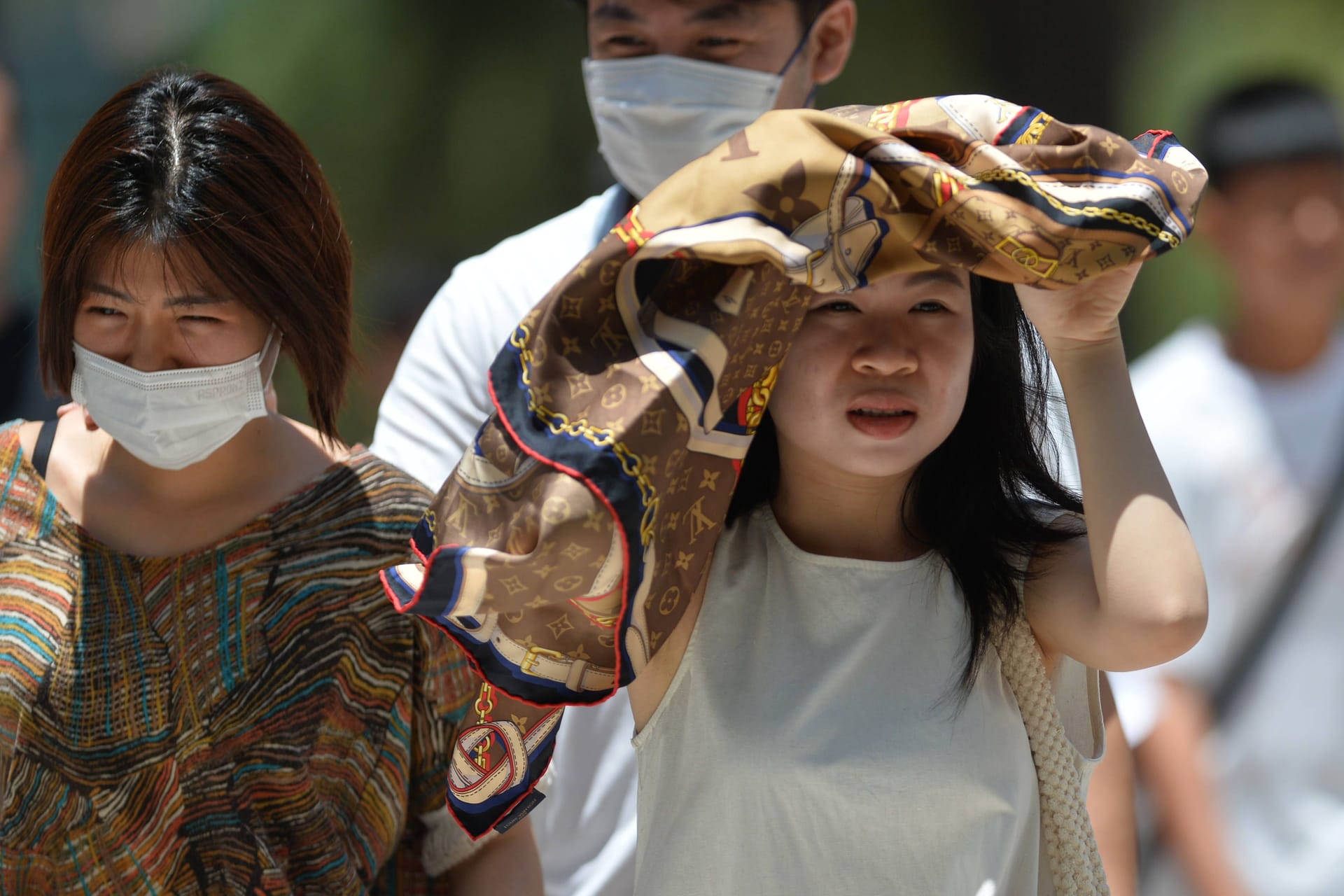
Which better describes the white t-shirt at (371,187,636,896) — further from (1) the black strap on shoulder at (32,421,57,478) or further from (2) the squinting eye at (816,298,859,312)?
(2) the squinting eye at (816,298,859,312)

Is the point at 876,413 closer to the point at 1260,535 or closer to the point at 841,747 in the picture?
the point at 841,747

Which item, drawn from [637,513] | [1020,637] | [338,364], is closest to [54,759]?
[338,364]

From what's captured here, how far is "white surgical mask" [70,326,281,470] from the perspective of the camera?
6.81 ft

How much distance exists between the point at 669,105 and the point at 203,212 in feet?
3.06

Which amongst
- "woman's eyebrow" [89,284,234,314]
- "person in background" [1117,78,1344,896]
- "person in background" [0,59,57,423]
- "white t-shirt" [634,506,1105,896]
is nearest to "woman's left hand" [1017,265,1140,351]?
"white t-shirt" [634,506,1105,896]

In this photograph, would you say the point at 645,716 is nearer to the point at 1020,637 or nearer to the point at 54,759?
the point at 1020,637

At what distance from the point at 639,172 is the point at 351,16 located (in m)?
2.61

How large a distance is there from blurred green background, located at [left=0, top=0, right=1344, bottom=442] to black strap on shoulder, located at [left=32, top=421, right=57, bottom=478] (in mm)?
2274

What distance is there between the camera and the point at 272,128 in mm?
2172

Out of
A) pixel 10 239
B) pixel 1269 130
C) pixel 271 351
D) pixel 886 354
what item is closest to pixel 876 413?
pixel 886 354

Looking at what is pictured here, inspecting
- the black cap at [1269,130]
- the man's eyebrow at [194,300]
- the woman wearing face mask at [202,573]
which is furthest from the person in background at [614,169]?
the black cap at [1269,130]

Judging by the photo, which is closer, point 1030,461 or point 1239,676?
point 1030,461

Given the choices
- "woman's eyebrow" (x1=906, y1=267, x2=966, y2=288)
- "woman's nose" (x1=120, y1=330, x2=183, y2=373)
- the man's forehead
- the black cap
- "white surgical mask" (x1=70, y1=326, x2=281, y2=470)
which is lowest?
the black cap

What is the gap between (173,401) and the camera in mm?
2080
